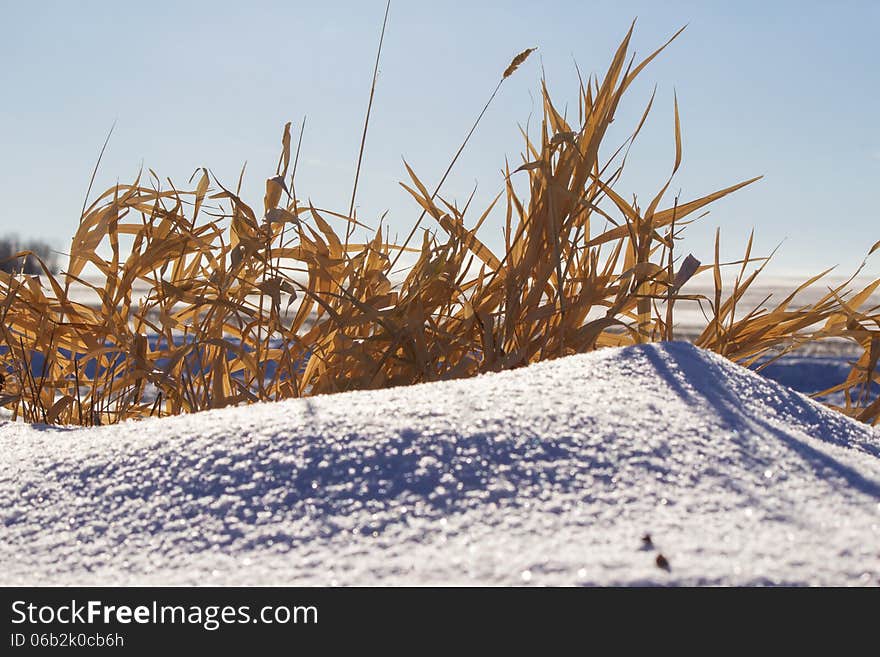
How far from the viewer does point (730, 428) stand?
Answer: 769 millimetres

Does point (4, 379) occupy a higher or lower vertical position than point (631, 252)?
lower

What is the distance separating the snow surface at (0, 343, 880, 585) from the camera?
57cm

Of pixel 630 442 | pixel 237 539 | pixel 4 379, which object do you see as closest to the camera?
pixel 237 539

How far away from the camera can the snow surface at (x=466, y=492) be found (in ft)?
1.86

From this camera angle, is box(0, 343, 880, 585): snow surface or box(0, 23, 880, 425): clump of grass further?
box(0, 23, 880, 425): clump of grass

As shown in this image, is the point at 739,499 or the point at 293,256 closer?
the point at 739,499

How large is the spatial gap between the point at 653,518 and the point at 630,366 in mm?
316

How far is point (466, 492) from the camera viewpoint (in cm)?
65

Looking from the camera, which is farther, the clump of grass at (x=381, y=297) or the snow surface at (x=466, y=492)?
the clump of grass at (x=381, y=297)

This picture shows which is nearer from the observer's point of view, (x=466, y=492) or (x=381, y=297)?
(x=466, y=492)
